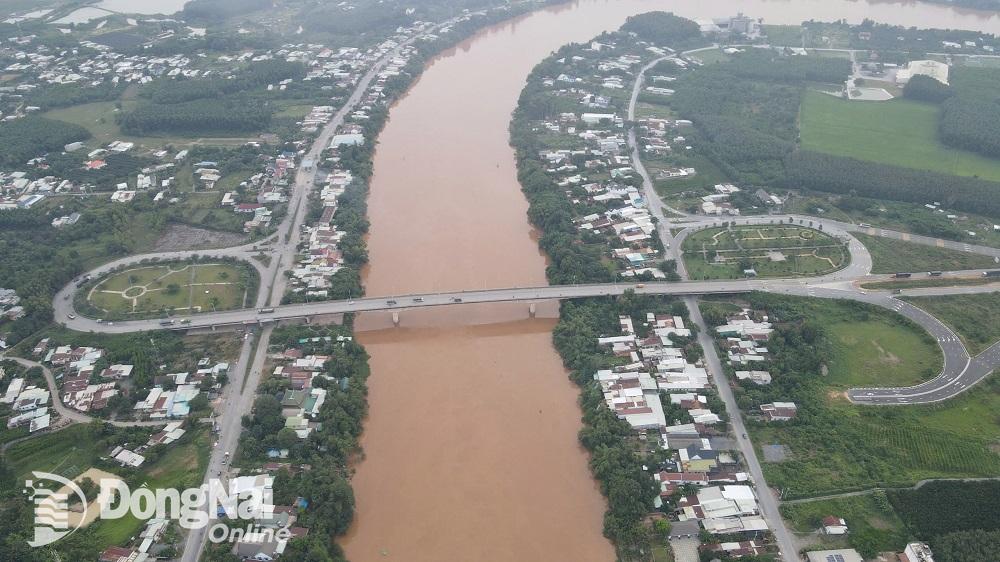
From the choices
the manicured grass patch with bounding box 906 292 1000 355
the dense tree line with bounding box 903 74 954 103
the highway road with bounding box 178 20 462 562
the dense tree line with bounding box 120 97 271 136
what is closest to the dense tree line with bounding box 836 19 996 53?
the dense tree line with bounding box 903 74 954 103

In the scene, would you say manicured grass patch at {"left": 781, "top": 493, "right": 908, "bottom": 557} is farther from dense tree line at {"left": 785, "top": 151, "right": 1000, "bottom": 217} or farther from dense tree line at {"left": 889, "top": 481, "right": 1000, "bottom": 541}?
dense tree line at {"left": 785, "top": 151, "right": 1000, "bottom": 217}

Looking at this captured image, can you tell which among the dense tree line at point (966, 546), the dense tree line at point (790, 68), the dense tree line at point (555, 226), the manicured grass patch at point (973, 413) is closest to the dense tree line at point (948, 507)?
the dense tree line at point (966, 546)

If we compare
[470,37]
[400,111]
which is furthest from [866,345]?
[470,37]

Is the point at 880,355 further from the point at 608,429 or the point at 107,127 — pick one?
the point at 107,127

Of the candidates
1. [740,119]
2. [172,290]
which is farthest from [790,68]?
[172,290]

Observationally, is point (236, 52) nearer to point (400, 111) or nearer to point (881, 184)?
point (400, 111)
